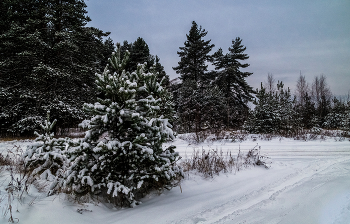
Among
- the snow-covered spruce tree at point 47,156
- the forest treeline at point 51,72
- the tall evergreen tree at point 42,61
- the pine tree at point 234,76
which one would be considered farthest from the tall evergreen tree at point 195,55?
the snow-covered spruce tree at point 47,156

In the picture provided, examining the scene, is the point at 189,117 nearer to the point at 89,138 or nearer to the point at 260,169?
the point at 260,169

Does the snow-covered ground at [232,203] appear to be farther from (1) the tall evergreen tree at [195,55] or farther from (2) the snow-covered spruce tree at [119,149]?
(1) the tall evergreen tree at [195,55]

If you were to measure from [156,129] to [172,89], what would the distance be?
24529 mm

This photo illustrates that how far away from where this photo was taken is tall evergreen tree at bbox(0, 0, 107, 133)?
1198 centimetres

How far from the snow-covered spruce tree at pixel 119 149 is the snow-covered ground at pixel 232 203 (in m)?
0.29

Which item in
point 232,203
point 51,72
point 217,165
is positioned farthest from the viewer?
point 51,72

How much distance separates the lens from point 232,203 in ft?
10.5

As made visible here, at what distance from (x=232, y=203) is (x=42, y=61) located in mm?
15024

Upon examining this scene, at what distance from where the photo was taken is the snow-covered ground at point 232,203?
2572 mm

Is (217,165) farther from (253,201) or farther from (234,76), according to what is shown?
(234,76)

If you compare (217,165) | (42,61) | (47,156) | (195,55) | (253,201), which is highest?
(195,55)

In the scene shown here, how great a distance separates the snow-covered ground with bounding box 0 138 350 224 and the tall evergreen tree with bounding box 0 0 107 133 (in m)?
10.4

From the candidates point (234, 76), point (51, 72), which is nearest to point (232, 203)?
point (51, 72)

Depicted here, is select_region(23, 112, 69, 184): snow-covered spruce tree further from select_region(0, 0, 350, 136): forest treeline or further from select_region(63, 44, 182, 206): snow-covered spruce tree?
select_region(0, 0, 350, 136): forest treeline
